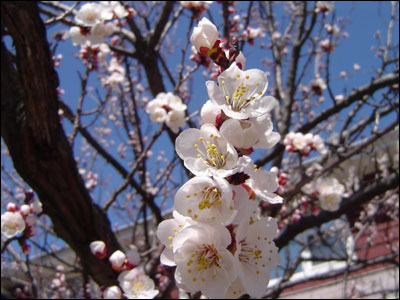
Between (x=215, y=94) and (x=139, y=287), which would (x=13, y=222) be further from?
(x=215, y=94)

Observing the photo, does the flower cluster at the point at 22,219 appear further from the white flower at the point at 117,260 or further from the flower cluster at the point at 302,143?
the flower cluster at the point at 302,143

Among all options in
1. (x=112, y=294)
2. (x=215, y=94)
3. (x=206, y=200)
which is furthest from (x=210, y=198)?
(x=112, y=294)

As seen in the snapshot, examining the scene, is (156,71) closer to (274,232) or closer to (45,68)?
(45,68)

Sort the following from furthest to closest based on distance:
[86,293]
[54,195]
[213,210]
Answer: [86,293]
[54,195]
[213,210]

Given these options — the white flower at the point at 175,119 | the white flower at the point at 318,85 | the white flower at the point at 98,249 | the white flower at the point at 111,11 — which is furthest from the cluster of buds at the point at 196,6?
the white flower at the point at 98,249

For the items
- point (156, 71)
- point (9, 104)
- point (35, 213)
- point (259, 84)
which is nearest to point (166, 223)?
point (259, 84)

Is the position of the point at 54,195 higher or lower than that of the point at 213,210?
higher

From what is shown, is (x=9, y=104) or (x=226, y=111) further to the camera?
(x=9, y=104)
